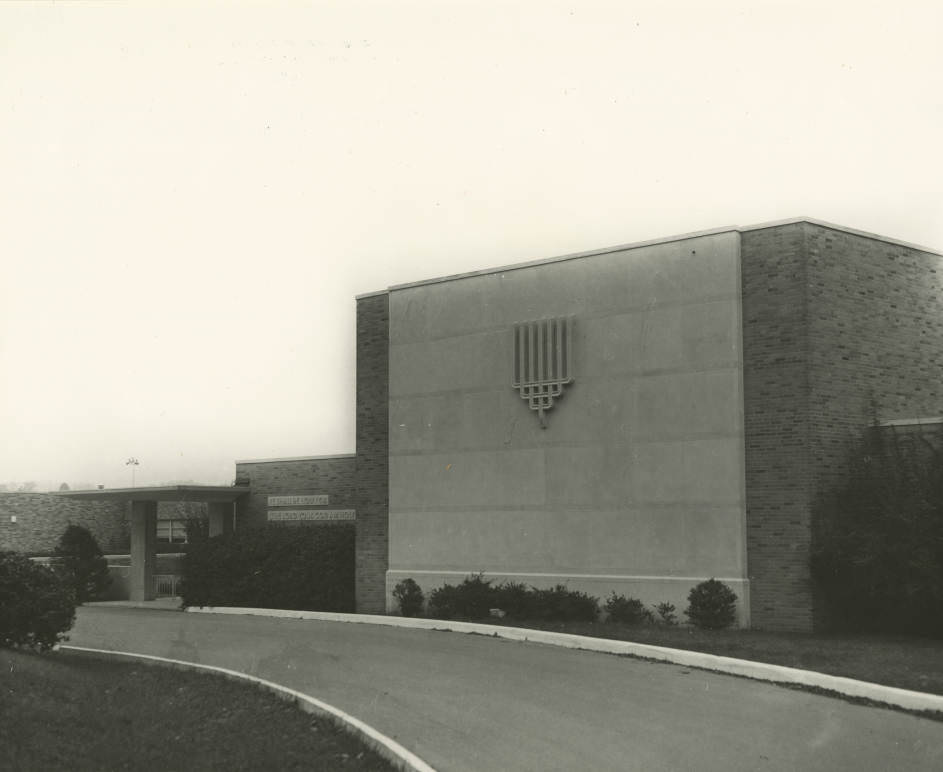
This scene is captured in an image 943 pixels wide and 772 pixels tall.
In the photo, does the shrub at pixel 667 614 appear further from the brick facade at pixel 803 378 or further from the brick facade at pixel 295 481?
the brick facade at pixel 295 481

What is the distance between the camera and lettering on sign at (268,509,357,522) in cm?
3315

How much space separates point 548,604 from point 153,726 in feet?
37.9

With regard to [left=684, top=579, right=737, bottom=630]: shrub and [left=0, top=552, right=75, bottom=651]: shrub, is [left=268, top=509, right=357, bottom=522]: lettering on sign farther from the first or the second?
[left=0, top=552, right=75, bottom=651]: shrub

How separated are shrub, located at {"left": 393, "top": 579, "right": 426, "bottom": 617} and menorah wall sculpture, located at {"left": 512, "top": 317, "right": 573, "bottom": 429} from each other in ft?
16.3

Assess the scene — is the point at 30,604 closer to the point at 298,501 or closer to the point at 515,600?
the point at 515,600

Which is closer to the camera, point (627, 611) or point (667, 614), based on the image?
point (667, 614)

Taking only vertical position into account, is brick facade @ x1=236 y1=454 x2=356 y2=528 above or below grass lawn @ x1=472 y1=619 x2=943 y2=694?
above

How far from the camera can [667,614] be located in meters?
21.9

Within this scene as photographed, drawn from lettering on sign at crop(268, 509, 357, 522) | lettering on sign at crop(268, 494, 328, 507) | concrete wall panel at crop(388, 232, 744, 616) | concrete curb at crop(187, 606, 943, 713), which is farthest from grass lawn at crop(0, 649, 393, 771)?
lettering on sign at crop(268, 494, 328, 507)

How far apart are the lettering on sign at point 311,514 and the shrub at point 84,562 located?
7.72 metres

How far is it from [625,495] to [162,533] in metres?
26.6

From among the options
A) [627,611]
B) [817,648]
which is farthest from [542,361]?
[817,648]

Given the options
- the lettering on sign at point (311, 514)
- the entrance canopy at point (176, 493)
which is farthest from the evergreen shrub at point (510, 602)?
the entrance canopy at point (176, 493)

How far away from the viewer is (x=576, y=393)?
24.0 m
